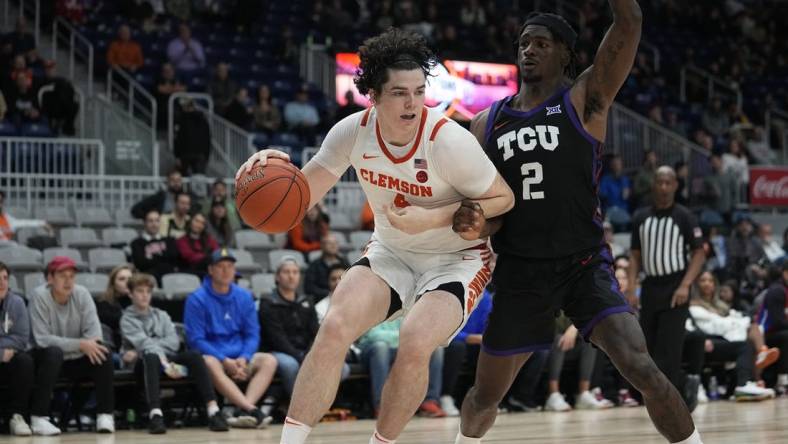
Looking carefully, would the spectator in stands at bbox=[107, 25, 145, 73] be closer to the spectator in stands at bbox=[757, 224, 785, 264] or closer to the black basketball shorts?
the spectator in stands at bbox=[757, 224, 785, 264]

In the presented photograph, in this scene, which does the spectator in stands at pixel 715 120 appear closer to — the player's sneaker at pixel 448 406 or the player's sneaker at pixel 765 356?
the player's sneaker at pixel 765 356

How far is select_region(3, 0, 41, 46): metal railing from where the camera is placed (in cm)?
1606

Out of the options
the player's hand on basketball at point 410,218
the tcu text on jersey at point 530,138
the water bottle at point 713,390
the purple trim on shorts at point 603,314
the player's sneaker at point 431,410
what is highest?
the tcu text on jersey at point 530,138

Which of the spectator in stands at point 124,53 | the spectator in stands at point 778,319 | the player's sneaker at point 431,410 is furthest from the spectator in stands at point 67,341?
the spectator in stands at point 124,53

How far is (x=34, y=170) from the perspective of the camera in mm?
13414

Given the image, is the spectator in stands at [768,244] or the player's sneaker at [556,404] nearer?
the player's sneaker at [556,404]

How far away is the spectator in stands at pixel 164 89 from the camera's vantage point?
15523 millimetres

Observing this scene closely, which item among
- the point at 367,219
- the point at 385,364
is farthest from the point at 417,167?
the point at 367,219

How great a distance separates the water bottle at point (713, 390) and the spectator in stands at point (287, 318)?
431 cm

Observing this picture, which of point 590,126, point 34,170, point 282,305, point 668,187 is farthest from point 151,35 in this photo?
point 590,126

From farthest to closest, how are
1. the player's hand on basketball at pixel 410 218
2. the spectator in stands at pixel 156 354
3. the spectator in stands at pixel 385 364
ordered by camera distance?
1. the spectator in stands at pixel 385 364
2. the spectator in stands at pixel 156 354
3. the player's hand on basketball at pixel 410 218

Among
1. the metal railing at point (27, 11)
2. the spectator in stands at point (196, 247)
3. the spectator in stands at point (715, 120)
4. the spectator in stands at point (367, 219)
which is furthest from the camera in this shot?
the spectator in stands at point (715, 120)

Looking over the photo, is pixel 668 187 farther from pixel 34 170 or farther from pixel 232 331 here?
pixel 34 170

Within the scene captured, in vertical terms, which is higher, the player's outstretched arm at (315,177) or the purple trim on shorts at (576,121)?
the purple trim on shorts at (576,121)
